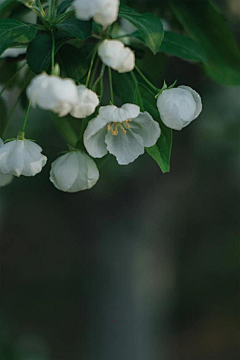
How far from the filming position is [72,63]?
0.64m

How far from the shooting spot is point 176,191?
72.6 inches

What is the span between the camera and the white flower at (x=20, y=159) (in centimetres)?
62

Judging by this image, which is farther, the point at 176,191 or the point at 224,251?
the point at 224,251

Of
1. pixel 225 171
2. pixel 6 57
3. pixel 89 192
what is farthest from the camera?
pixel 89 192

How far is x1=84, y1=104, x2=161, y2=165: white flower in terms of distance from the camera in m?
0.60

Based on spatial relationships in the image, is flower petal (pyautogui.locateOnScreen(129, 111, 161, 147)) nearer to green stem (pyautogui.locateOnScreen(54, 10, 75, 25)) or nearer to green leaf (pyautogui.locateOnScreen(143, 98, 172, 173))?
green leaf (pyautogui.locateOnScreen(143, 98, 172, 173))

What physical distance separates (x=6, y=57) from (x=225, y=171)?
1.15 meters

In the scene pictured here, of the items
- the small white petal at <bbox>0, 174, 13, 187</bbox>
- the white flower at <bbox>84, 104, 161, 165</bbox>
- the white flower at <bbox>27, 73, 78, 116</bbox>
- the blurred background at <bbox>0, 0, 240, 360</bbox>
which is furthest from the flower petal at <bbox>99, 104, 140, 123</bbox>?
the blurred background at <bbox>0, 0, 240, 360</bbox>

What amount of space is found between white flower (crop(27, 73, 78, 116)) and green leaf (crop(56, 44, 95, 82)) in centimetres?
13

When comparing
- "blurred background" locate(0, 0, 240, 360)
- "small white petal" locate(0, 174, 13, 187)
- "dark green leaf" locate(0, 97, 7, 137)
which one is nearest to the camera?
"small white petal" locate(0, 174, 13, 187)

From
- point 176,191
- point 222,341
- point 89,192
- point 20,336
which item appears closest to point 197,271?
point 222,341

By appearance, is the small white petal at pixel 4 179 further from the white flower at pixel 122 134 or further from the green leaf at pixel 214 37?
the green leaf at pixel 214 37

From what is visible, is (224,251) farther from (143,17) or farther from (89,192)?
(143,17)

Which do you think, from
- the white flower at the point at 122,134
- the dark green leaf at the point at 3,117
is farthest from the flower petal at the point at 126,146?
the dark green leaf at the point at 3,117
